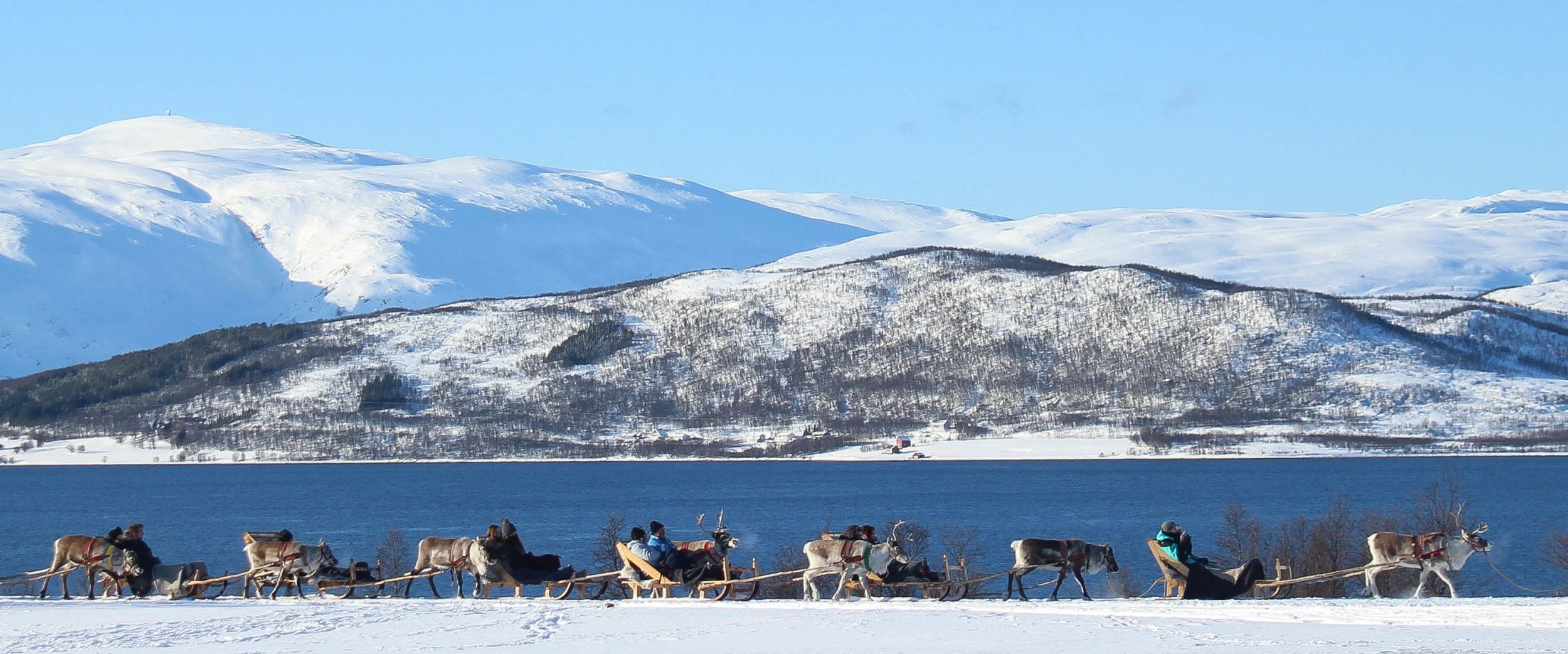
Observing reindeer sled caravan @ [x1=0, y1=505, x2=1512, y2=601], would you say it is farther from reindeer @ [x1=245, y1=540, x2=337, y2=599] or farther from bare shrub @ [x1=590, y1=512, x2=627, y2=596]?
bare shrub @ [x1=590, y1=512, x2=627, y2=596]

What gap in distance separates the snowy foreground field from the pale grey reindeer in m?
1.36

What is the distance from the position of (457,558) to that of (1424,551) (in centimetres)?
1833

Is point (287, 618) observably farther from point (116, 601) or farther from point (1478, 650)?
point (1478, 650)

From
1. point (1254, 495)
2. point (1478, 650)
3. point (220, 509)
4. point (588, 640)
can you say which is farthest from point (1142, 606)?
point (220, 509)

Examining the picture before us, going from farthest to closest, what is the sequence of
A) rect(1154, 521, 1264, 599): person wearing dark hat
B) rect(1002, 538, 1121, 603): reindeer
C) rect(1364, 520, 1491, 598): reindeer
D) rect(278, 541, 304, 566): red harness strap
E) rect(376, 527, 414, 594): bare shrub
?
rect(376, 527, 414, 594): bare shrub → rect(278, 541, 304, 566): red harness strap → rect(1002, 538, 1121, 603): reindeer → rect(1154, 521, 1264, 599): person wearing dark hat → rect(1364, 520, 1491, 598): reindeer

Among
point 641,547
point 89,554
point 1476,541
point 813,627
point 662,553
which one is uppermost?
point 89,554

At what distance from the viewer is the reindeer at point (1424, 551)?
3322cm

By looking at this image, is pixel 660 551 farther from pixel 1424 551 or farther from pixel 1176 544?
pixel 1424 551

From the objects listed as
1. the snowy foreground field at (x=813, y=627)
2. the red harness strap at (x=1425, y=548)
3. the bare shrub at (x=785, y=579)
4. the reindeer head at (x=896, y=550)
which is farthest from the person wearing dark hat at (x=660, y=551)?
the red harness strap at (x=1425, y=548)

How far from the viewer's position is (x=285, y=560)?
37250 mm

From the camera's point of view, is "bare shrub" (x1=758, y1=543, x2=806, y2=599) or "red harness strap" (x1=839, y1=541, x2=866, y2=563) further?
"bare shrub" (x1=758, y1=543, x2=806, y2=599)

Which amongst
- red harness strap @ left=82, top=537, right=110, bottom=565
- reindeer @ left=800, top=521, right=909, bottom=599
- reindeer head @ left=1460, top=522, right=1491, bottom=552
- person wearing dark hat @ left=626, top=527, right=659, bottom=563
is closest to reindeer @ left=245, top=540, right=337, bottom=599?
red harness strap @ left=82, top=537, right=110, bottom=565

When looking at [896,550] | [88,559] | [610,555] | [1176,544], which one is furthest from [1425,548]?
[610,555]

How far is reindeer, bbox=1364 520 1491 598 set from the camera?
33.2m
